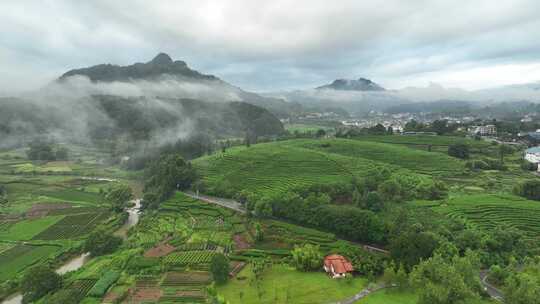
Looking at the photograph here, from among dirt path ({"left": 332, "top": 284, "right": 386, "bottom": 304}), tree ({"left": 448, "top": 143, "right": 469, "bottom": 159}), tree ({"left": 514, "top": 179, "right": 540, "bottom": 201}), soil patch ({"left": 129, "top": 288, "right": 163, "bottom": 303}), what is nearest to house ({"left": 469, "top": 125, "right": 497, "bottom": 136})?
tree ({"left": 448, "top": 143, "right": 469, "bottom": 159})

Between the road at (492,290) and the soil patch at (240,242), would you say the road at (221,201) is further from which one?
the road at (492,290)

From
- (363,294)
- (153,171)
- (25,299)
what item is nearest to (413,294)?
(363,294)

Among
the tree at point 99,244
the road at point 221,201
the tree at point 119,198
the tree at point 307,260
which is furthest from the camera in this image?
the tree at point 119,198

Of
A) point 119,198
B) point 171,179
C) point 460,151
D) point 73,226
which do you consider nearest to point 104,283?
point 73,226

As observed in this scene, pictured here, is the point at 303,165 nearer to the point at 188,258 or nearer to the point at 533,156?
the point at 188,258

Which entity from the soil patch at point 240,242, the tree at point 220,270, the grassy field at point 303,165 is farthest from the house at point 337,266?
the grassy field at point 303,165

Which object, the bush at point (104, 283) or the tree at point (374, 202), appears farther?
the tree at point (374, 202)

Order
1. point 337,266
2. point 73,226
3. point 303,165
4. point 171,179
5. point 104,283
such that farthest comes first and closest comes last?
point 303,165
point 171,179
point 73,226
point 337,266
point 104,283
